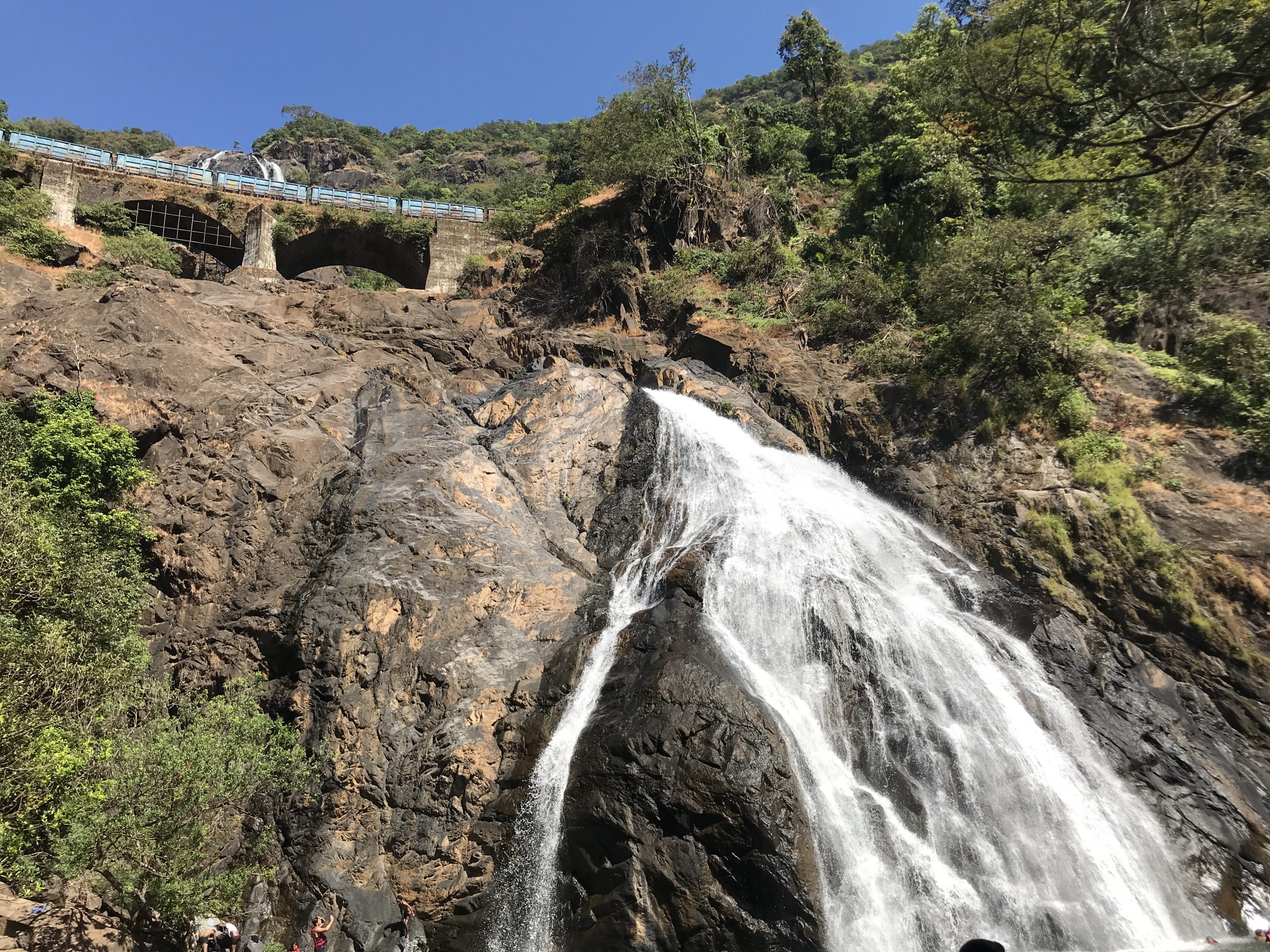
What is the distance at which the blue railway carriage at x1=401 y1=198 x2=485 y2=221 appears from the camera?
3528 centimetres

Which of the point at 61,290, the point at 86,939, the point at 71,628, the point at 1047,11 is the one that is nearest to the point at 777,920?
the point at 86,939

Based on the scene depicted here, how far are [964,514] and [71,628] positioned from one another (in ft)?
66.7

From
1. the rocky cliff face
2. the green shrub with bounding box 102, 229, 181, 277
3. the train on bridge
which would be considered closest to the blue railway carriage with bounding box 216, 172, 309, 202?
the train on bridge

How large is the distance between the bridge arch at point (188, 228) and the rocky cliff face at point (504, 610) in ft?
36.2

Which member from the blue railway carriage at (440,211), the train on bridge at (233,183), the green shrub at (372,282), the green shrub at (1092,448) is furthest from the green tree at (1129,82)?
the green shrub at (372,282)

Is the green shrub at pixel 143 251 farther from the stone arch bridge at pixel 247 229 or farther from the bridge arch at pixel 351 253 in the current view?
the bridge arch at pixel 351 253

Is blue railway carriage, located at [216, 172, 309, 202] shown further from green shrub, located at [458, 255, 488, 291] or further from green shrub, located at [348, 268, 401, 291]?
green shrub, located at [348, 268, 401, 291]

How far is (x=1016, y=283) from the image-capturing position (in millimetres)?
20938

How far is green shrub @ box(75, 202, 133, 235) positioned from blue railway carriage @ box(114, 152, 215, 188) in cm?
307

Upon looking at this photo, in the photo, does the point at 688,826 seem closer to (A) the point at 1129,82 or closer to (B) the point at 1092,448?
(A) the point at 1129,82

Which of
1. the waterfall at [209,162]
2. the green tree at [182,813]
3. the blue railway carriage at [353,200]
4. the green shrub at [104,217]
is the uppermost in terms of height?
the waterfall at [209,162]

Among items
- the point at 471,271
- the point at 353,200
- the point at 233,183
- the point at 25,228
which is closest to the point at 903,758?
the point at 471,271

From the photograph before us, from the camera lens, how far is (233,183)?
33.0 meters

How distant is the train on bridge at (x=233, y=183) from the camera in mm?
30094
